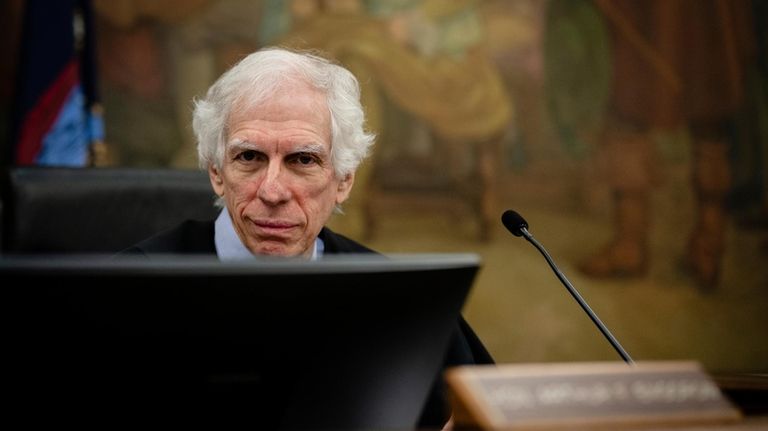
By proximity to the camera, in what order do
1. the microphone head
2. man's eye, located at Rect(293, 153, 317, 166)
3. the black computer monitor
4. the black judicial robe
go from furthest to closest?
1. man's eye, located at Rect(293, 153, 317, 166)
2. the black judicial robe
3. the microphone head
4. the black computer monitor

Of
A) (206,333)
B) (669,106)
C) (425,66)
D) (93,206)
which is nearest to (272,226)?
(93,206)

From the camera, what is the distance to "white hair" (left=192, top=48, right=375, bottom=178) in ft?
8.05

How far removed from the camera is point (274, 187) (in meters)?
2.45

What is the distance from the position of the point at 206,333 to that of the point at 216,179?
1529 millimetres

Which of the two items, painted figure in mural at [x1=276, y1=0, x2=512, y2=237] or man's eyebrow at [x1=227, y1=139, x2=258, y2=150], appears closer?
man's eyebrow at [x1=227, y1=139, x2=258, y2=150]

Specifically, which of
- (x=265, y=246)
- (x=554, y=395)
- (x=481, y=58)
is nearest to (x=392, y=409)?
(x=554, y=395)

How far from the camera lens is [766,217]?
19.6 ft

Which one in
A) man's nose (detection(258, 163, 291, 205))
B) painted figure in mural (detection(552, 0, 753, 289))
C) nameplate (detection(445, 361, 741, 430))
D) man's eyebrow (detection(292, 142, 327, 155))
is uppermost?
nameplate (detection(445, 361, 741, 430))

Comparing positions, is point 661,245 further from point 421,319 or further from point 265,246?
point 421,319

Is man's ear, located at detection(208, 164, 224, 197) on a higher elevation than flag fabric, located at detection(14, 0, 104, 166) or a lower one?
higher

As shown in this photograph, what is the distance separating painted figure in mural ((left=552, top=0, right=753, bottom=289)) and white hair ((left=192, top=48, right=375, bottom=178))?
344 cm

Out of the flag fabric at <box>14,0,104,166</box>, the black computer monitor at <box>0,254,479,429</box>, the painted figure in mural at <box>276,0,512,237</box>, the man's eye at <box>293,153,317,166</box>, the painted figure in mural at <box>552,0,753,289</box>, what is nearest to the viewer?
the black computer monitor at <box>0,254,479,429</box>

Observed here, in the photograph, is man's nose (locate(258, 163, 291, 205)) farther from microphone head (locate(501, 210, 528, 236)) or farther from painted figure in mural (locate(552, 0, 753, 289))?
painted figure in mural (locate(552, 0, 753, 289))

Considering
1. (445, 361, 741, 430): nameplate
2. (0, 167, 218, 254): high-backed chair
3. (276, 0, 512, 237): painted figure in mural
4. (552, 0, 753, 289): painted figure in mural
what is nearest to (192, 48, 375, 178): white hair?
(0, 167, 218, 254): high-backed chair
